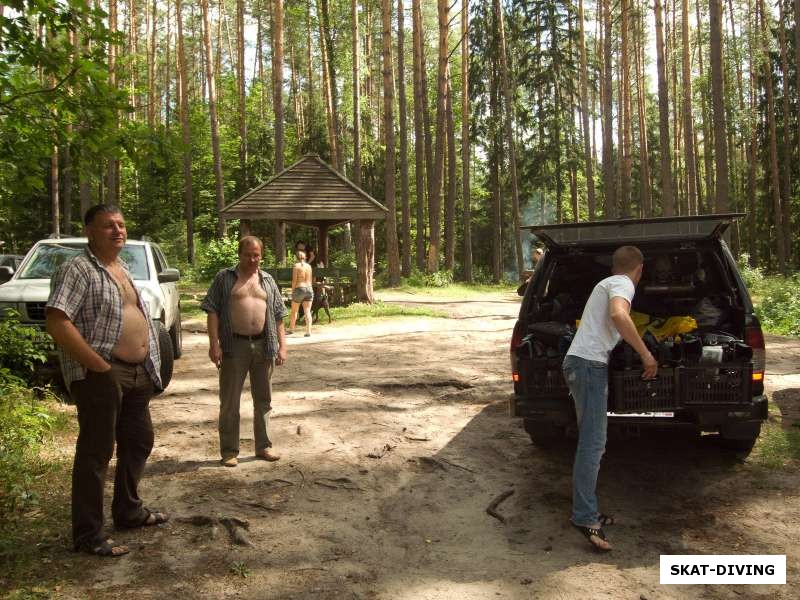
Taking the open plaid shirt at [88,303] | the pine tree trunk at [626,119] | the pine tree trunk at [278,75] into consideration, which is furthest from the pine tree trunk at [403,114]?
the open plaid shirt at [88,303]

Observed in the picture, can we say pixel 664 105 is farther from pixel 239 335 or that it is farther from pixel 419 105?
pixel 239 335

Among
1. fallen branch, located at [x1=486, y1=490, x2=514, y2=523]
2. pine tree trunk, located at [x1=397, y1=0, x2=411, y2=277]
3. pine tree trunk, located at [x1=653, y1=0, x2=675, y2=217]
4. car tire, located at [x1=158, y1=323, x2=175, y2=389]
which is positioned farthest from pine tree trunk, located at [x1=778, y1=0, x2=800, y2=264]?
fallen branch, located at [x1=486, y1=490, x2=514, y2=523]

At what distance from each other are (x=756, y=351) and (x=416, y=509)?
285 cm

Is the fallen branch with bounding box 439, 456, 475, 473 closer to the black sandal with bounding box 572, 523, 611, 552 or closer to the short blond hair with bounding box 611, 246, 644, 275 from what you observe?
the black sandal with bounding box 572, 523, 611, 552

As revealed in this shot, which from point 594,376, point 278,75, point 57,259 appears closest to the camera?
point 594,376

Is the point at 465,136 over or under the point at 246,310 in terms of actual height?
over

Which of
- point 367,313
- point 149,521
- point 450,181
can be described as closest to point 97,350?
point 149,521

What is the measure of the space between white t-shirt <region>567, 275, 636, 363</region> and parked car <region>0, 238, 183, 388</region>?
5584mm

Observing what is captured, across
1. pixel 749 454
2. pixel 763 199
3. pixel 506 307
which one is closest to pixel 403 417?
pixel 749 454

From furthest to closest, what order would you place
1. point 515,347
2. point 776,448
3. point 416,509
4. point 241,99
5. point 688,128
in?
point 241,99
point 688,128
point 776,448
point 515,347
point 416,509

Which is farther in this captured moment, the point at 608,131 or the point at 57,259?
the point at 608,131

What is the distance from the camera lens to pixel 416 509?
4.96m

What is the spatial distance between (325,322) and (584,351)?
11.7m

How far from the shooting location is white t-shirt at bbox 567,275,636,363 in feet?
14.1
